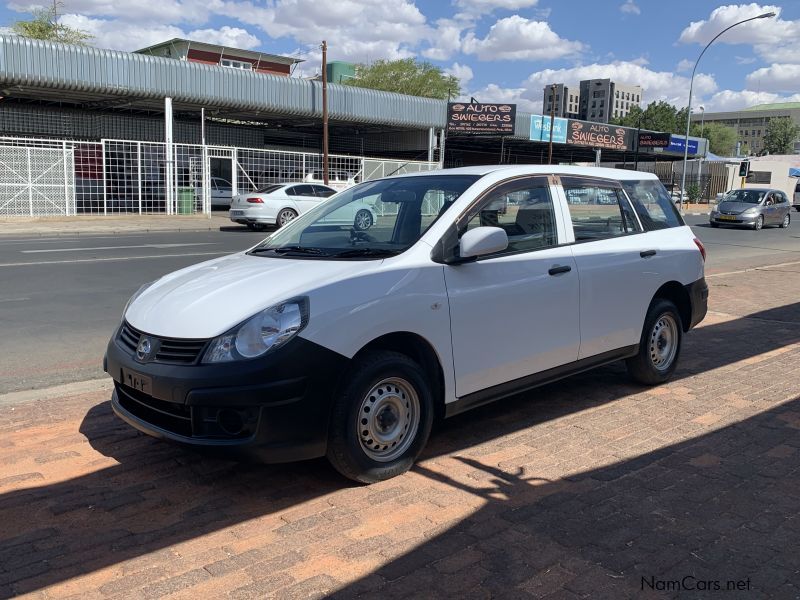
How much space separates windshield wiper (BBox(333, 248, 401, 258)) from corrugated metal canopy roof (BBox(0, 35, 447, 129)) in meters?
23.0

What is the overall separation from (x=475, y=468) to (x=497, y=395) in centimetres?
50

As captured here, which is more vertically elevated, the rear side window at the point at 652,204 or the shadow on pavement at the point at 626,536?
the rear side window at the point at 652,204

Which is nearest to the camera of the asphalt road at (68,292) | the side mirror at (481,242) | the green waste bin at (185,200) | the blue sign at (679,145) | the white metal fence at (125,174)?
the side mirror at (481,242)

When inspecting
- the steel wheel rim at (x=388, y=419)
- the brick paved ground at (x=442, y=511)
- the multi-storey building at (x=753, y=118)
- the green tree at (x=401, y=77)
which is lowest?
the brick paved ground at (x=442, y=511)

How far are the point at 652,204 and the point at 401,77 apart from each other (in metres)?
65.0

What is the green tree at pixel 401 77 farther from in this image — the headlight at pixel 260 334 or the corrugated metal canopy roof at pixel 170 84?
the headlight at pixel 260 334

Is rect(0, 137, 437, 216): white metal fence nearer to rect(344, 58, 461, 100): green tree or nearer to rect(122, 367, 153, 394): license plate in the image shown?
→ rect(122, 367, 153, 394): license plate

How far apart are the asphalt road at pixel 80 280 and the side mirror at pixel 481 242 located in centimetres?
366

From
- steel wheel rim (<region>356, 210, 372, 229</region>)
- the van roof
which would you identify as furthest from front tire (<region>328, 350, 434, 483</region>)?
the van roof

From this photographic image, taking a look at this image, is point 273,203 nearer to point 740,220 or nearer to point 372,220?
point 372,220

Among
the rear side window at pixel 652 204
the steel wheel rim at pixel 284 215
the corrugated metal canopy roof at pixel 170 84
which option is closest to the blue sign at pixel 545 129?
the corrugated metal canopy roof at pixel 170 84

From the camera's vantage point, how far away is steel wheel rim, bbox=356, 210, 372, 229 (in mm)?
4453

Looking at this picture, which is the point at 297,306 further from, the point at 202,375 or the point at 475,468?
the point at 475,468

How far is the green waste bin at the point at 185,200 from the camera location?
2655 cm
